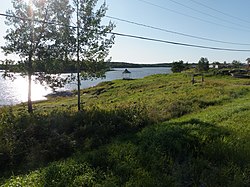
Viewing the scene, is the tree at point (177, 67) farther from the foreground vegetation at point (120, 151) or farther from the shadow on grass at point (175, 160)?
the shadow on grass at point (175, 160)

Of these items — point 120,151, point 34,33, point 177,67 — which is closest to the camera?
point 120,151

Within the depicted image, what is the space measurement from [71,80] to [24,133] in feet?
26.9

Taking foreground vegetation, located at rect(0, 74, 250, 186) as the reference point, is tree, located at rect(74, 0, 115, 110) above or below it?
above

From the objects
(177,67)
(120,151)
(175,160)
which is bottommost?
(175,160)

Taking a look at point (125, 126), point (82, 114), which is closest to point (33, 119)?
point (82, 114)

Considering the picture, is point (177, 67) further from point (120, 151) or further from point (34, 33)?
point (120, 151)

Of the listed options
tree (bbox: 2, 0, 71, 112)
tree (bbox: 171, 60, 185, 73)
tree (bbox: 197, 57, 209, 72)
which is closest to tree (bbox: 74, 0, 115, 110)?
tree (bbox: 2, 0, 71, 112)

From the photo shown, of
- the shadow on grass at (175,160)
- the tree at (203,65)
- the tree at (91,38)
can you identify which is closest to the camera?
the shadow on grass at (175,160)

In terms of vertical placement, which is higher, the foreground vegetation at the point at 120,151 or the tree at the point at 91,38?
the tree at the point at 91,38

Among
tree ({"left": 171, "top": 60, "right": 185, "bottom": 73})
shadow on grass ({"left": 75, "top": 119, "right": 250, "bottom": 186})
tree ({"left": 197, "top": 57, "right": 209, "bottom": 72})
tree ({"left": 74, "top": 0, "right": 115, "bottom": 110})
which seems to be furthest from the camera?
tree ({"left": 171, "top": 60, "right": 185, "bottom": 73})

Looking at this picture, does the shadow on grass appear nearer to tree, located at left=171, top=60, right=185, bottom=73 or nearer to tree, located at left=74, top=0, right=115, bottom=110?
tree, located at left=74, top=0, right=115, bottom=110

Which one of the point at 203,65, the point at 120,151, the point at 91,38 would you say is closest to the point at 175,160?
the point at 120,151

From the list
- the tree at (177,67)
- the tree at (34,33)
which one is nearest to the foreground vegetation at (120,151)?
the tree at (34,33)

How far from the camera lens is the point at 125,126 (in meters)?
10.5
